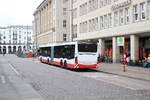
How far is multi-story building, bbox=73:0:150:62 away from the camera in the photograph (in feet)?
147

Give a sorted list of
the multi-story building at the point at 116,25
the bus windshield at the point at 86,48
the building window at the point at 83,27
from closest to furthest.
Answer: the bus windshield at the point at 86,48 < the multi-story building at the point at 116,25 < the building window at the point at 83,27

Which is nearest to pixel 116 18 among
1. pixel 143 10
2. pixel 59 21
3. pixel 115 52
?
pixel 115 52

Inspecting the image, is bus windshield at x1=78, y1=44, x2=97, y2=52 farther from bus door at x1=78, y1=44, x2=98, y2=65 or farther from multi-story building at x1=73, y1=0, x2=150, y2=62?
multi-story building at x1=73, y1=0, x2=150, y2=62

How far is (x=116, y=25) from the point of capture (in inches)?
2062

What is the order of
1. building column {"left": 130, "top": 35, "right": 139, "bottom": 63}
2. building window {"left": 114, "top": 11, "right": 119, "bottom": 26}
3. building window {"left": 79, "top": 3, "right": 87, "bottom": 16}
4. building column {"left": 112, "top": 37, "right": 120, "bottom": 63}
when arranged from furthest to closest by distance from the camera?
building window {"left": 79, "top": 3, "right": 87, "bottom": 16} → building column {"left": 112, "top": 37, "right": 120, "bottom": 63} → building window {"left": 114, "top": 11, "right": 119, "bottom": 26} → building column {"left": 130, "top": 35, "right": 139, "bottom": 63}

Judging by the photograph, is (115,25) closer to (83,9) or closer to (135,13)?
(135,13)

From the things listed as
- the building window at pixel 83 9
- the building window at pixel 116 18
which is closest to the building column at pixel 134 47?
the building window at pixel 116 18

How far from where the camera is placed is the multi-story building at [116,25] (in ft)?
147

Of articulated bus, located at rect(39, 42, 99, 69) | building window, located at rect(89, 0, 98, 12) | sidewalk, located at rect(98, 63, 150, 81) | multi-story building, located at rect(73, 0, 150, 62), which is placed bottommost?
sidewalk, located at rect(98, 63, 150, 81)

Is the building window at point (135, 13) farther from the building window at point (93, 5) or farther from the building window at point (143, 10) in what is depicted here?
the building window at point (93, 5)

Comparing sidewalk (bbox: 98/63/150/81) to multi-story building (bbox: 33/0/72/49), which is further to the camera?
multi-story building (bbox: 33/0/72/49)

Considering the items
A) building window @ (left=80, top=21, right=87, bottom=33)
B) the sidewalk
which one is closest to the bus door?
the sidewalk

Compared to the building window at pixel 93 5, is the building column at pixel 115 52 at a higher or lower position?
lower

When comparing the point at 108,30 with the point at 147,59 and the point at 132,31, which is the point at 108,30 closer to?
the point at 132,31
